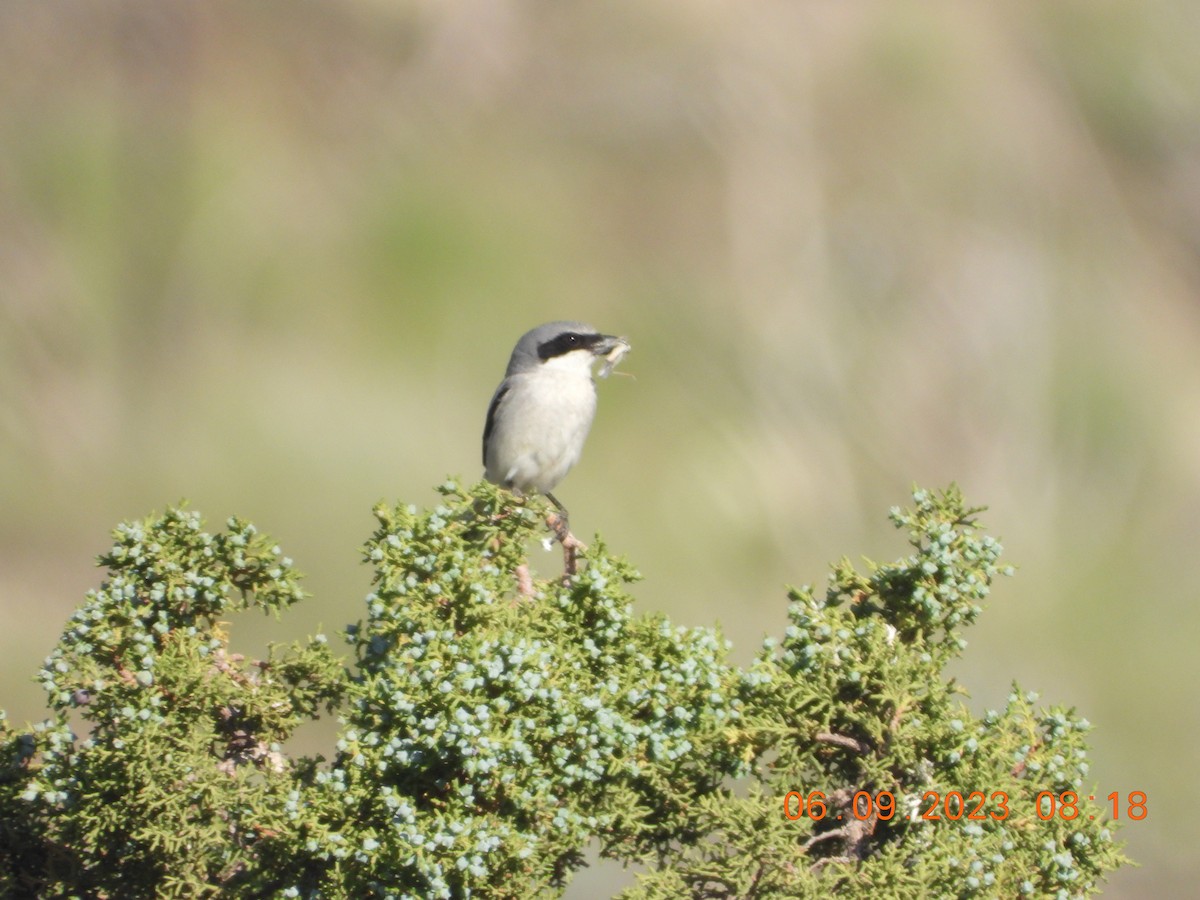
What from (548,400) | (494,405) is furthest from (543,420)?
(494,405)

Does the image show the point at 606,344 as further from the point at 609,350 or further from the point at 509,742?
the point at 509,742

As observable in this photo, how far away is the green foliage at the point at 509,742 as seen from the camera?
1408 millimetres

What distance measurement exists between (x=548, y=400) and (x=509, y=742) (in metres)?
1.89

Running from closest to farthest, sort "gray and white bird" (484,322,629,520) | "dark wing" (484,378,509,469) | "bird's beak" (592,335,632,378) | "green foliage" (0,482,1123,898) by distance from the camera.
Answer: "green foliage" (0,482,1123,898) < "bird's beak" (592,335,632,378) < "gray and white bird" (484,322,629,520) < "dark wing" (484,378,509,469)

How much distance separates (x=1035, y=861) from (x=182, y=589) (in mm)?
1105

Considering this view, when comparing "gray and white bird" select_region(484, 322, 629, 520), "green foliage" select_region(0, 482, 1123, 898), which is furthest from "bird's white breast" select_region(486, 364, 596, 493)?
"green foliage" select_region(0, 482, 1123, 898)

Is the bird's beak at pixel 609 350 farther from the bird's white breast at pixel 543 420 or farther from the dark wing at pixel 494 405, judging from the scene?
the dark wing at pixel 494 405

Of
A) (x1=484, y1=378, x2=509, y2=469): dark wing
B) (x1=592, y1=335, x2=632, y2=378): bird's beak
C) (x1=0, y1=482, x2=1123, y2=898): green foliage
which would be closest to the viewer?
(x1=0, y1=482, x2=1123, y2=898): green foliage

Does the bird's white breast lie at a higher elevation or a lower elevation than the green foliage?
higher
